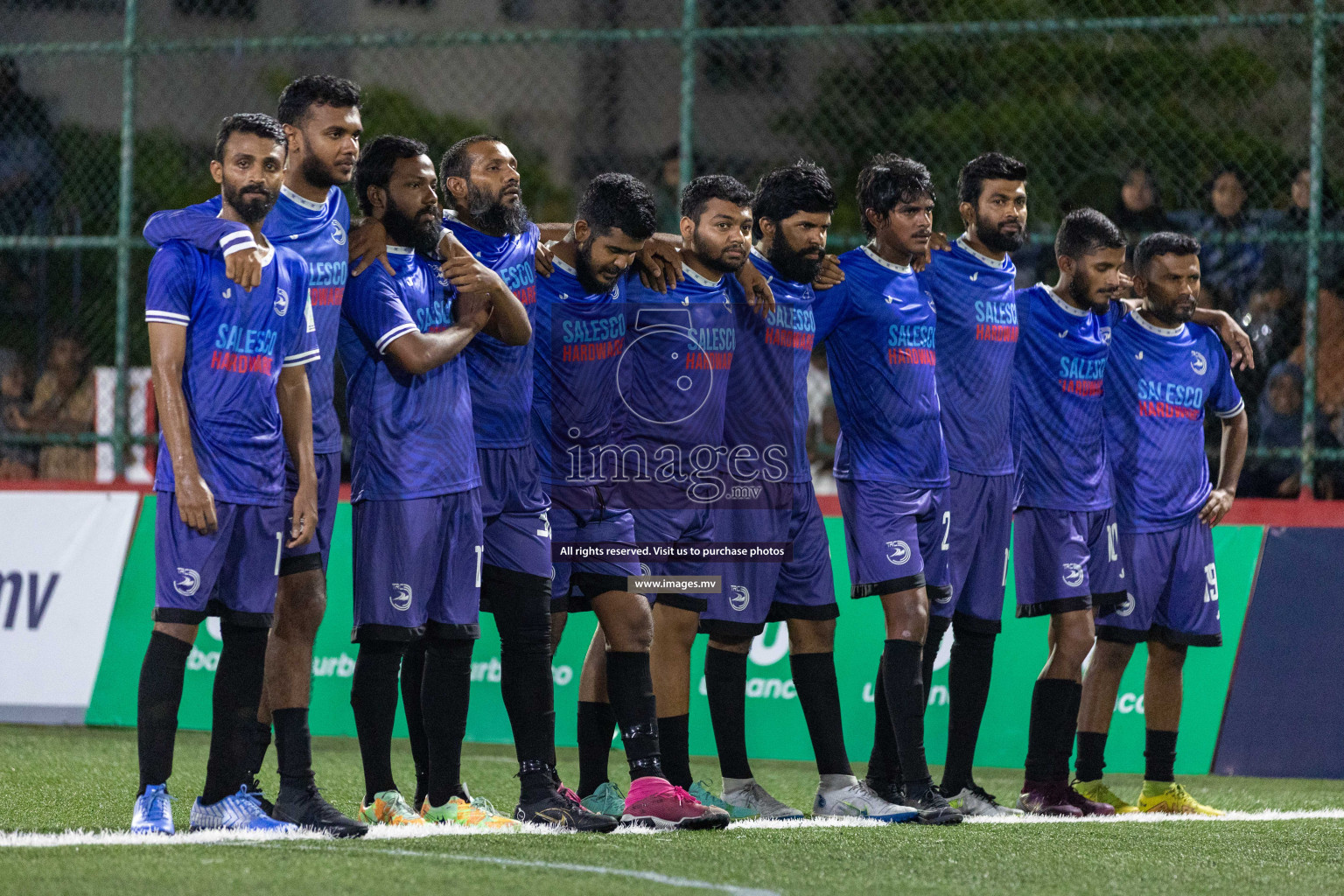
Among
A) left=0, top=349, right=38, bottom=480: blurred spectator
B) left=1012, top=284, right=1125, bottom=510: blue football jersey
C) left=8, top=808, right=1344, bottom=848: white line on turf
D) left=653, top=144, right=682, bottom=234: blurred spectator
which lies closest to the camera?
left=8, top=808, right=1344, bottom=848: white line on turf

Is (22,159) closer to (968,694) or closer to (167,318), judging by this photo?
(167,318)

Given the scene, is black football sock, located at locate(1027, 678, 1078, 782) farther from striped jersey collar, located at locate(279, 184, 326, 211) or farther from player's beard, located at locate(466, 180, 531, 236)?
striped jersey collar, located at locate(279, 184, 326, 211)

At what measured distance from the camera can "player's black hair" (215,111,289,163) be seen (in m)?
5.18

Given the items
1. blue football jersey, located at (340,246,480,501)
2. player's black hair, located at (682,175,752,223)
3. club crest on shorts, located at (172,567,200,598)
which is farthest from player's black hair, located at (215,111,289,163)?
player's black hair, located at (682,175,752,223)

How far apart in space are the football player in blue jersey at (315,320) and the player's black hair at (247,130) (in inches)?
7.8

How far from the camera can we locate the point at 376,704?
552cm

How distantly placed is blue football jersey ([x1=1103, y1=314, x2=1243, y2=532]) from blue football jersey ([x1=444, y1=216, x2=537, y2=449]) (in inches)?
101

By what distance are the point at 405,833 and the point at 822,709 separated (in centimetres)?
164

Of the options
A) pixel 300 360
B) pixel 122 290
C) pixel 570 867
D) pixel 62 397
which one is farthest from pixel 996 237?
pixel 62 397

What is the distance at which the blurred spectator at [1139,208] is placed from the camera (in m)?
9.30

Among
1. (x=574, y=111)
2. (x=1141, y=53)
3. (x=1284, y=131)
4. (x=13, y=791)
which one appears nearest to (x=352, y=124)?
(x=13, y=791)

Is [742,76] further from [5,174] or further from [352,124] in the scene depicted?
[352,124]

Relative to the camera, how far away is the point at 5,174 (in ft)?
37.6

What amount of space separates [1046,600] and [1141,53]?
20.2ft
